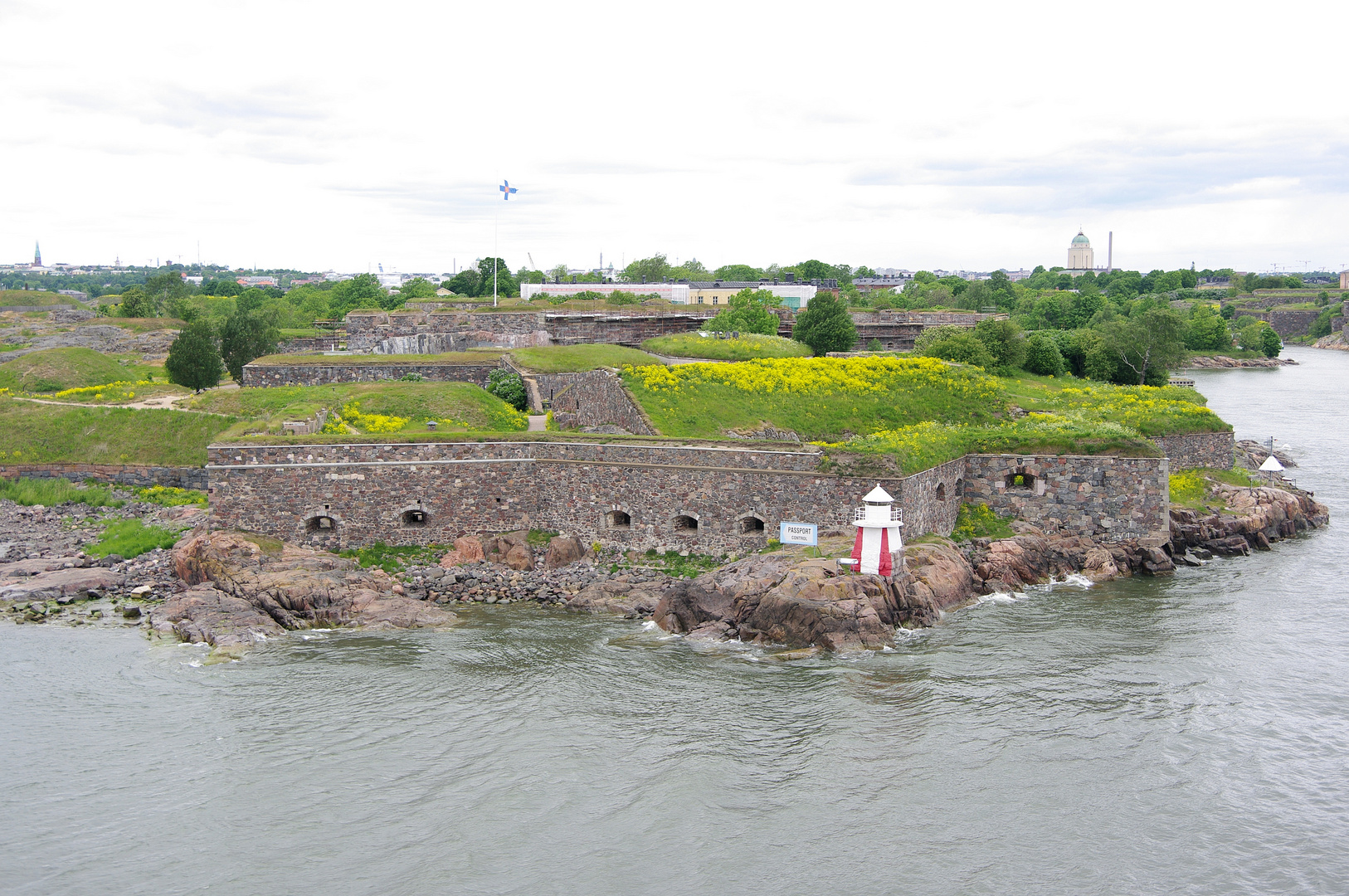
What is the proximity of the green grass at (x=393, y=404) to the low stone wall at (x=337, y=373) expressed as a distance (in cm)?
166

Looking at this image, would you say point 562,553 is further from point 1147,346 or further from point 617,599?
point 1147,346

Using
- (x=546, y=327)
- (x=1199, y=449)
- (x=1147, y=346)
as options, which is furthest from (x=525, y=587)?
(x=1147, y=346)

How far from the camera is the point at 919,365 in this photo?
37.3m

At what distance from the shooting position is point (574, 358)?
39875mm

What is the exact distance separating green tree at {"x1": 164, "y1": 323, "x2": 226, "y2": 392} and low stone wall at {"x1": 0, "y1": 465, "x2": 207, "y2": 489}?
7.82 meters

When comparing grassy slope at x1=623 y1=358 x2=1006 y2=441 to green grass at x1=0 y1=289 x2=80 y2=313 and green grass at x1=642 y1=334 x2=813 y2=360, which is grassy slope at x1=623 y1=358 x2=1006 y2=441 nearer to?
green grass at x1=642 y1=334 x2=813 y2=360

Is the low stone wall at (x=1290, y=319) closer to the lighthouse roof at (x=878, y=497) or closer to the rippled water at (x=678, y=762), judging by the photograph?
the rippled water at (x=678, y=762)

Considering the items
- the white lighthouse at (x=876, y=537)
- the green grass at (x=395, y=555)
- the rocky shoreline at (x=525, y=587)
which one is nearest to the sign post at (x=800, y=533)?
the rocky shoreline at (x=525, y=587)

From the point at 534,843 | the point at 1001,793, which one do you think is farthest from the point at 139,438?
the point at 1001,793

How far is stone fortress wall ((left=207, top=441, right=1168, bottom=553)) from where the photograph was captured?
25.8 metres

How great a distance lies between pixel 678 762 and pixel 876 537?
747cm

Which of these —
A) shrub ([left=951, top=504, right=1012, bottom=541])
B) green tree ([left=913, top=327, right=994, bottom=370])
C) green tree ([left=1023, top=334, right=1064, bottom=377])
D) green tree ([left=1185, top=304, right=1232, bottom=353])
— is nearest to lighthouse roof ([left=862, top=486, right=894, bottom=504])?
shrub ([left=951, top=504, right=1012, bottom=541])

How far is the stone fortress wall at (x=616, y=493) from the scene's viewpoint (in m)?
25.8

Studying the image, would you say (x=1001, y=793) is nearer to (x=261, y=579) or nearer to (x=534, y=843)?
(x=534, y=843)
